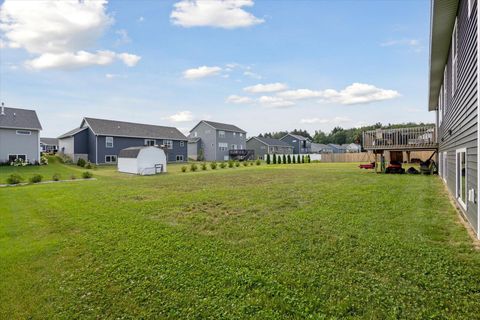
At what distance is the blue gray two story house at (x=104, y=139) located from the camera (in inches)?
1188

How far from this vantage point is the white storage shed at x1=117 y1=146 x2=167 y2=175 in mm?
20391

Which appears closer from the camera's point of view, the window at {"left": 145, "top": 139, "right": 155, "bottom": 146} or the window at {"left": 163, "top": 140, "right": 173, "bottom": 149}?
the window at {"left": 145, "top": 139, "right": 155, "bottom": 146}

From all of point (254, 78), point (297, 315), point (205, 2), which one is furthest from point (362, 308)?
point (254, 78)

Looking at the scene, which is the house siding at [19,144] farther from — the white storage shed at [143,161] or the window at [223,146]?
the window at [223,146]

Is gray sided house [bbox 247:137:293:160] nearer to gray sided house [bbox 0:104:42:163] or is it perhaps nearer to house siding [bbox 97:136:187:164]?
house siding [bbox 97:136:187:164]

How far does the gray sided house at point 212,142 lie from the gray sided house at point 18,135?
22.0 meters

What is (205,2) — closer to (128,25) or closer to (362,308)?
(128,25)


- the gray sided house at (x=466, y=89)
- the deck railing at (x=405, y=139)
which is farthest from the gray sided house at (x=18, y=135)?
the gray sided house at (x=466, y=89)

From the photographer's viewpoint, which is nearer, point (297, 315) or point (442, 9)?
point (297, 315)

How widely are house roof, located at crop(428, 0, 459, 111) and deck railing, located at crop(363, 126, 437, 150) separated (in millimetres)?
3238

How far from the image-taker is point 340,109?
137ft

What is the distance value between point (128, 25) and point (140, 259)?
48.6 ft

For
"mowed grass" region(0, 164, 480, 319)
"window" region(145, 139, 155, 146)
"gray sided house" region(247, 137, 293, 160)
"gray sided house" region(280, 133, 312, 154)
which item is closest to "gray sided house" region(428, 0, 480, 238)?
"mowed grass" region(0, 164, 480, 319)

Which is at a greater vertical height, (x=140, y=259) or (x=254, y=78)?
(x=254, y=78)
